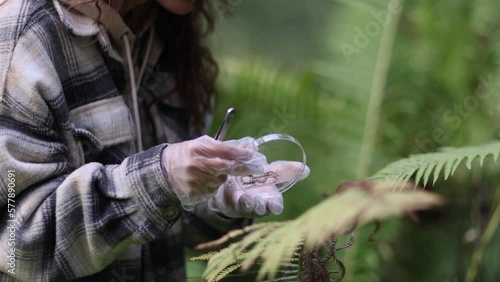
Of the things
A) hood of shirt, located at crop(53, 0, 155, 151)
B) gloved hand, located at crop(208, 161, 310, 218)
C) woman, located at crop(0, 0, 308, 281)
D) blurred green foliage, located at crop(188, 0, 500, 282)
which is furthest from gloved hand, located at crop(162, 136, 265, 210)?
blurred green foliage, located at crop(188, 0, 500, 282)

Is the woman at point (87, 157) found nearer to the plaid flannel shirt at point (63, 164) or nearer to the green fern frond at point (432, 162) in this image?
the plaid flannel shirt at point (63, 164)

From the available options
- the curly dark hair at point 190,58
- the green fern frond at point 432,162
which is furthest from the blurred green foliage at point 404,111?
the green fern frond at point 432,162

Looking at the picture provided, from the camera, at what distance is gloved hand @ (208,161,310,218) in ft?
4.15

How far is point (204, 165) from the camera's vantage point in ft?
3.49

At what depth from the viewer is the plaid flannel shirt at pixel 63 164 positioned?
1.12 m

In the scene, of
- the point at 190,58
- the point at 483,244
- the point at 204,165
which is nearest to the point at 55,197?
the point at 204,165

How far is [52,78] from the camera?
46.9 inches

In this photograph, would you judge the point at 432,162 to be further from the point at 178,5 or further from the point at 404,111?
the point at 404,111

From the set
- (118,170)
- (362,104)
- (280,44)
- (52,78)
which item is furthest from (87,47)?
(280,44)

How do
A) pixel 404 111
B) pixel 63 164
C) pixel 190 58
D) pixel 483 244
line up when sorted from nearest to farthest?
pixel 63 164
pixel 190 58
pixel 483 244
pixel 404 111

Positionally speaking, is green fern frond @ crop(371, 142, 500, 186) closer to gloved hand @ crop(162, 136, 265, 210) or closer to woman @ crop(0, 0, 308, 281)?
woman @ crop(0, 0, 308, 281)

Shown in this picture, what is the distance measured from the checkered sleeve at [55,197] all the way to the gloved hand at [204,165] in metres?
0.02

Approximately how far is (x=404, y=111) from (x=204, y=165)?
1161mm

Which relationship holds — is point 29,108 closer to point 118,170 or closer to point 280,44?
point 118,170
